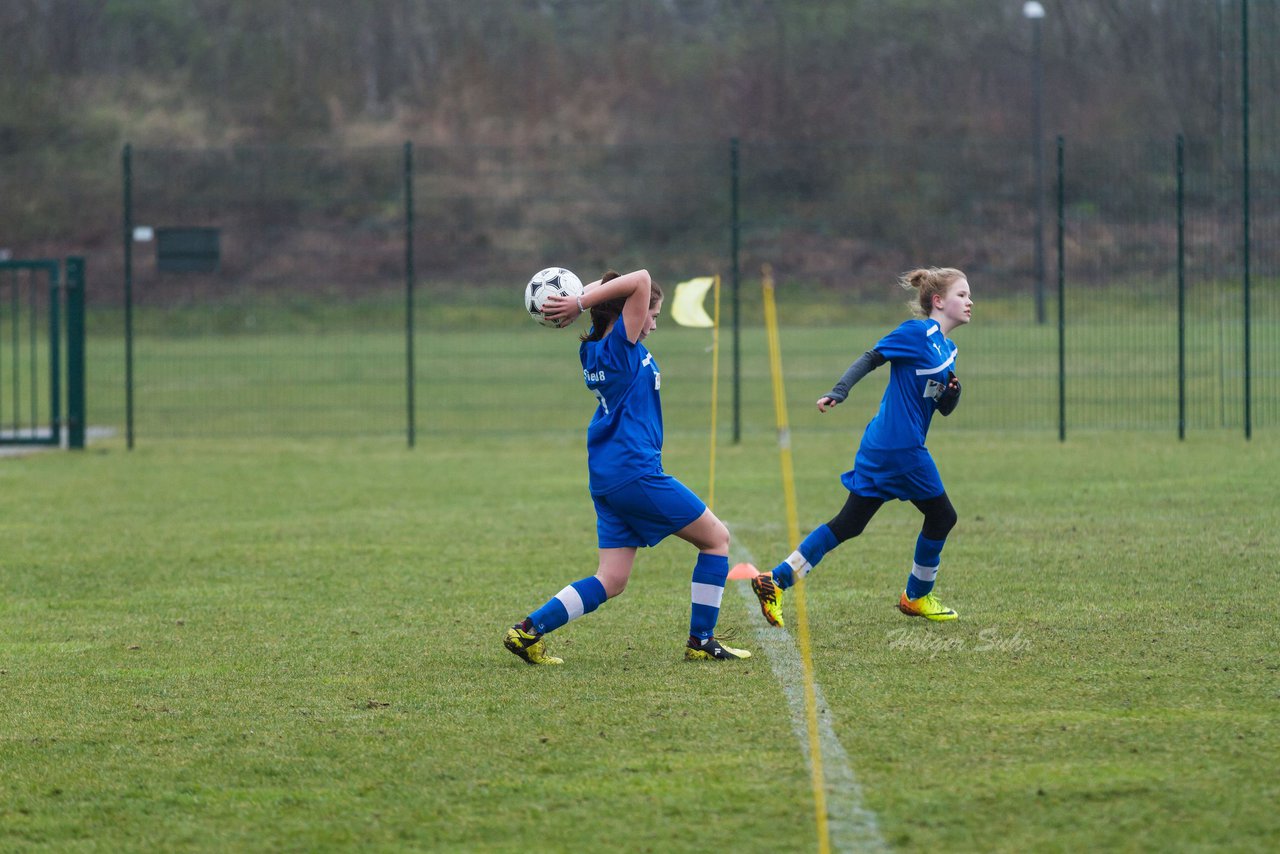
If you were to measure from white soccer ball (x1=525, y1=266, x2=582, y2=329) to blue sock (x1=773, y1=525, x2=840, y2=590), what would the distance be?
1816 millimetres

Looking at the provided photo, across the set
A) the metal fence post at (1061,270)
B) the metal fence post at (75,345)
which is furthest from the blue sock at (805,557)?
the metal fence post at (75,345)

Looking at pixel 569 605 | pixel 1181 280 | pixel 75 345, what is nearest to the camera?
pixel 569 605

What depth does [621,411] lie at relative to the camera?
6.84 metres

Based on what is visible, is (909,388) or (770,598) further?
(909,388)

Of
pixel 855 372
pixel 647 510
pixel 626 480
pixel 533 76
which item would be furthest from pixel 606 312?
pixel 533 76

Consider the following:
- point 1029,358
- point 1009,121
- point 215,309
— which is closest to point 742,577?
point 1029,358

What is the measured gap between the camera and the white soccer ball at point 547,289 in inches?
263

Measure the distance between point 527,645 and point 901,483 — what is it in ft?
6.79

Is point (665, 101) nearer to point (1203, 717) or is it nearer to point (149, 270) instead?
point (149, 270)

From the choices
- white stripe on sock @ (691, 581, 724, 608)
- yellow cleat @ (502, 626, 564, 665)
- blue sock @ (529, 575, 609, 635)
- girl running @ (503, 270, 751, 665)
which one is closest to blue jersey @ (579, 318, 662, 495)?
girl running @ (503, 270, 751, 665)

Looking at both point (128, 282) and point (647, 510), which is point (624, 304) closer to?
A: point (647, 510)

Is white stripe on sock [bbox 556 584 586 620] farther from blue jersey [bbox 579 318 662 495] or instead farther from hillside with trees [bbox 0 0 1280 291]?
hillside with trees [bbox 0 0 1280 291]

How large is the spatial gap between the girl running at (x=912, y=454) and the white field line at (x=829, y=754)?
352 millimetres

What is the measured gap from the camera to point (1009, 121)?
44.5m
